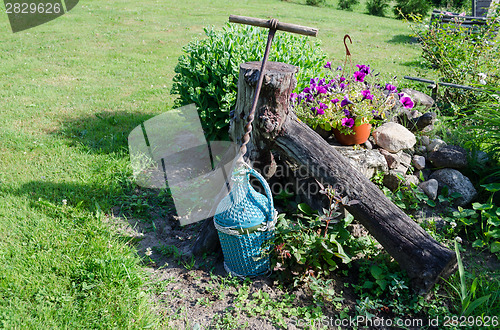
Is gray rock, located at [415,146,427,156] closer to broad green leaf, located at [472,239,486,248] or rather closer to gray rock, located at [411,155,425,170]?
gray rock, located at [411,155,425,170]

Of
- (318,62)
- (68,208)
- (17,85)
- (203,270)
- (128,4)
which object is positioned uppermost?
(128,4)

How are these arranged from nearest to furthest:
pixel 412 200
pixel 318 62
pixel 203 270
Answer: pixel 203 270, pixel 412 200, pixel 318 62

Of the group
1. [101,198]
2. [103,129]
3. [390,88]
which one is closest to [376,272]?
[390,88]

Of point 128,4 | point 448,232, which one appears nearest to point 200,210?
point 448,232

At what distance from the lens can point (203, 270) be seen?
288 cm

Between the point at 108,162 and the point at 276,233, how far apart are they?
7.61 feet

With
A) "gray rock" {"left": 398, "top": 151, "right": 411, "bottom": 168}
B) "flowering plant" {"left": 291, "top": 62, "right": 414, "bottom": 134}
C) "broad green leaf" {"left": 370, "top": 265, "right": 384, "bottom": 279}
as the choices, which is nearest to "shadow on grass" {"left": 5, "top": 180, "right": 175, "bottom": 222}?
"flowering plant" {"left": 291, "top": 62, "right": 414, "bottom": 134}

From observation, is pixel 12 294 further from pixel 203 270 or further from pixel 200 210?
pixel 200 210

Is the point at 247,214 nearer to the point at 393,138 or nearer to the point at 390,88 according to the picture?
the point at 393,138

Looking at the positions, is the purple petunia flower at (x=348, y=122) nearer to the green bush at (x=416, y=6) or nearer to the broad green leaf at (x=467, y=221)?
the broad green leaf at (x=467, y=221)

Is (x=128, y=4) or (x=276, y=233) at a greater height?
(x=128, y=4)

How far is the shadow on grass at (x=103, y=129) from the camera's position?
14.8 ft

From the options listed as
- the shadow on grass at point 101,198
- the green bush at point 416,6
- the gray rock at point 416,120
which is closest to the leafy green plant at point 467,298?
the gray rock at point 416,120

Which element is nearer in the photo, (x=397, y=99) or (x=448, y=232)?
(x=448, y=232)
